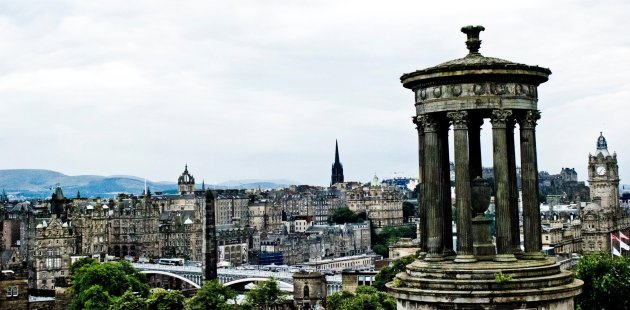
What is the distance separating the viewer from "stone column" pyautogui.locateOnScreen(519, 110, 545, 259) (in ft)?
81.6

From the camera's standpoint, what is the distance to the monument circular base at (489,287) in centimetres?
2323

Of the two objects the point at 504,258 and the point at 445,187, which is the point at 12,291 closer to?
the point at 445,187

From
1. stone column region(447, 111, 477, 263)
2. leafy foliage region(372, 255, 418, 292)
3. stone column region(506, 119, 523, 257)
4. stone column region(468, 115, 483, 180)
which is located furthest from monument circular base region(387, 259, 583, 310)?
leafy foliage region(372, 255, 418, 292)

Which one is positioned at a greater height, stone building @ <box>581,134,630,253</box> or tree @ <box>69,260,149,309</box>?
stone building @ <box>581,134,630,253</box>

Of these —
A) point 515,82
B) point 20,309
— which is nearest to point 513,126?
point 515,82

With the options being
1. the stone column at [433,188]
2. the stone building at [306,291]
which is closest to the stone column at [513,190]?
the stone column at [433,188]

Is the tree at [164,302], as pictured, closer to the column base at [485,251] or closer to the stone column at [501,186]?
the column base at [485,251]

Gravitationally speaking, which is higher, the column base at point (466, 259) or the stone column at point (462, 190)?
the stone column at point (462, 190)

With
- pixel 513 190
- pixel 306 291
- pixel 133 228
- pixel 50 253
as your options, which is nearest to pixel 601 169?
pixel 133 228

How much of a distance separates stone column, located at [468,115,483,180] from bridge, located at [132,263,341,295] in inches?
3388

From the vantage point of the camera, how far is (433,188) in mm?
24703

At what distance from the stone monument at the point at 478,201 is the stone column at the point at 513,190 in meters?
0.03

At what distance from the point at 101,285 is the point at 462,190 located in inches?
3027

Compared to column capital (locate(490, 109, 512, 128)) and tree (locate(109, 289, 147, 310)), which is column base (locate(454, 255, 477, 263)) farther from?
tree (locate(109, 289, 147, 310))
